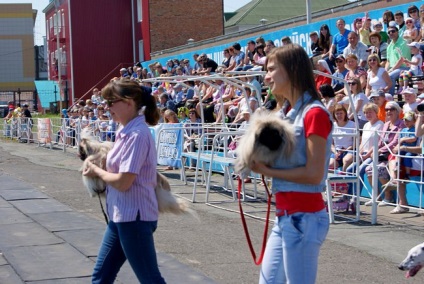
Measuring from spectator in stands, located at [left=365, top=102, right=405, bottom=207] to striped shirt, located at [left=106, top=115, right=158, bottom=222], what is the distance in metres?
6.29

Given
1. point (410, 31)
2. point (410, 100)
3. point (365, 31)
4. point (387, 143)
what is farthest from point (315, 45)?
point (387, 143)

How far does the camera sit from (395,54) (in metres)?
14.2

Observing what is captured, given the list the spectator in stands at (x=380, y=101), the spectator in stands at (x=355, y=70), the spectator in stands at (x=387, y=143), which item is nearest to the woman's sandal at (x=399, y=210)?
the spectator in stands at (x=387, y=143)

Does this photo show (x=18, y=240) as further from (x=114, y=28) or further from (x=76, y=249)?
(x=114, y=28)

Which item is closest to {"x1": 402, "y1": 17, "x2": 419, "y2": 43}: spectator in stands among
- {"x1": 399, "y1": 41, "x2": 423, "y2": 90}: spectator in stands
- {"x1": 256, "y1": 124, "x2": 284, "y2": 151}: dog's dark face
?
{"x1": 399, "y1": 41, "x2": 423, "y2": 90}: spectator in stands

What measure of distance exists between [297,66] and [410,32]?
35.1 ft

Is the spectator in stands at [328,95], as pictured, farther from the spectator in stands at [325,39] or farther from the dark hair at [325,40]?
the dark hair at [325,40]

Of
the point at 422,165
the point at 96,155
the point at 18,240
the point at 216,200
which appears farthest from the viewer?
the point at 216,200

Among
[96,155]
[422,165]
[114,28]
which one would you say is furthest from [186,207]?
[114,28]

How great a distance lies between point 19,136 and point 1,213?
2125 cm

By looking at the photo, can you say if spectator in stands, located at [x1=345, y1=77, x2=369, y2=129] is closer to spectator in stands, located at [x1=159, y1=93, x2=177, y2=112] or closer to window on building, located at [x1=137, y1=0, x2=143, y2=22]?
spectator in stands, located at [x1=159, y1=93, x2=177, y2=112]

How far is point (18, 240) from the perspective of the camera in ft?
29.6

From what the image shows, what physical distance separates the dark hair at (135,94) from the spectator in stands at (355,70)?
953cm

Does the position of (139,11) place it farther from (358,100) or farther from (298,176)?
(298,176)
